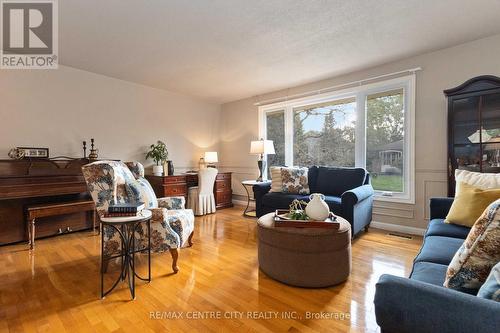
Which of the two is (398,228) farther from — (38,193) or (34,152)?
(34,152)

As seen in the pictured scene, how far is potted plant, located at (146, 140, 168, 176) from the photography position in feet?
14.8

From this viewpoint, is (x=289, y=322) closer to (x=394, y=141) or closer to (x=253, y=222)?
(x=253, y=222)

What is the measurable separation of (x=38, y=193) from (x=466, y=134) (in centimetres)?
506

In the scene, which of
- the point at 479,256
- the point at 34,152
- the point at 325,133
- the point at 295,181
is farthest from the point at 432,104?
the point at 34,152

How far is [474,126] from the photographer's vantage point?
2709 mm

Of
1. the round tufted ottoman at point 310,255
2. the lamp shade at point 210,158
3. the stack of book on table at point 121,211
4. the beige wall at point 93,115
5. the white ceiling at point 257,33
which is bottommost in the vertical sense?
the round tufted ottoman at point 310,255

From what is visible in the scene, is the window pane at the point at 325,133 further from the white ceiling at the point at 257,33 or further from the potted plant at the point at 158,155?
the potted plant at the point at 158,155

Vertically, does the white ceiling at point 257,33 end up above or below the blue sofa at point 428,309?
above

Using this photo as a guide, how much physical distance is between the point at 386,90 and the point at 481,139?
1.36 metres

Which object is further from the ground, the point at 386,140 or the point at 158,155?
the point at 386,140

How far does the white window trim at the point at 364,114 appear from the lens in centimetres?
337

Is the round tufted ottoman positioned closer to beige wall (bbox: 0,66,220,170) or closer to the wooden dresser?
the wooden dresser

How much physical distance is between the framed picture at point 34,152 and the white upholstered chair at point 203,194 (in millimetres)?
2169

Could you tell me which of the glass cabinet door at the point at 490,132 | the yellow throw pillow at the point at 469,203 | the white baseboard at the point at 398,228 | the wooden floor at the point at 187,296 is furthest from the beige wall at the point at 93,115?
the glass cabinet door at the point at 490,132
